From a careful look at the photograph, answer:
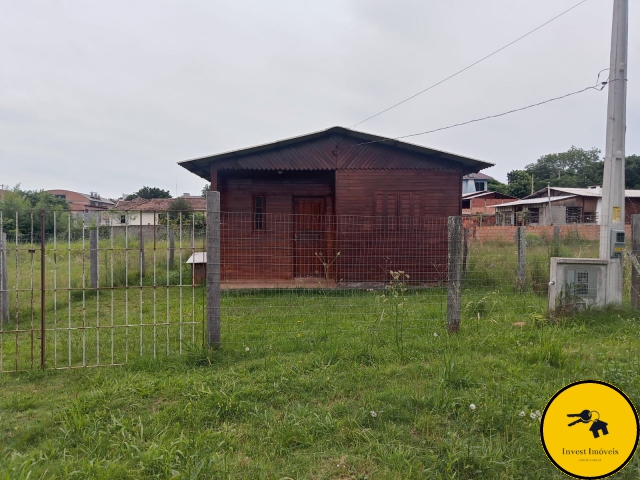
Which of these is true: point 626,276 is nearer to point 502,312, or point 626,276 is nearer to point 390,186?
point 502,312

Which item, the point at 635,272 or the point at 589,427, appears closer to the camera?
the point at 589,427

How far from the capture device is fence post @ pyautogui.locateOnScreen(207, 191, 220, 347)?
4.32m

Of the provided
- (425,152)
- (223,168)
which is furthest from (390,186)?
(223,168)

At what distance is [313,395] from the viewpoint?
344 centimetres

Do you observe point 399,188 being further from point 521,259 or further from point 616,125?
point 616,125

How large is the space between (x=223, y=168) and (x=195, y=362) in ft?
19.9

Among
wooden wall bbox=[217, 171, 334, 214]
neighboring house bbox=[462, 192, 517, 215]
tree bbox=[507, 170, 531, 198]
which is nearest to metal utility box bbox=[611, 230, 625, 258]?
wooden wall bbox=[217, 171, 334, 214]

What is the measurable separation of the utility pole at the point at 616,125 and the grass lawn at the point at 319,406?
1.63 metres

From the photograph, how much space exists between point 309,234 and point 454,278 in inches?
218

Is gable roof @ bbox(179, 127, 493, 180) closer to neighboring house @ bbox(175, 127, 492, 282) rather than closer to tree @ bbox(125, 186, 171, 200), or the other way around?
neighboring house @ bbox(175, 127, 492, 282)

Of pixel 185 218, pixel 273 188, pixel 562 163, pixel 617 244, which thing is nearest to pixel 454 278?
pixel 617 244

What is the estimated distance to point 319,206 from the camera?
1018cm

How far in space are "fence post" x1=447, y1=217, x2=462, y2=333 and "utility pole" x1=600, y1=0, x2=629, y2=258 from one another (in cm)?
252

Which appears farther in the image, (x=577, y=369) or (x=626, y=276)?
(x=626, y=276)
